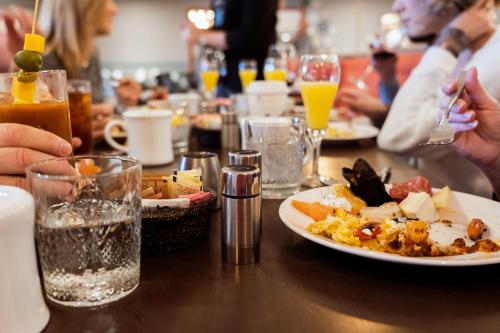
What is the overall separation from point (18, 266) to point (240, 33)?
2.94 m

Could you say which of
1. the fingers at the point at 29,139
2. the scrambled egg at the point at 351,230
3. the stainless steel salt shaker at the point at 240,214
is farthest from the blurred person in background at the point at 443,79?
the fingers at the point at 29,139

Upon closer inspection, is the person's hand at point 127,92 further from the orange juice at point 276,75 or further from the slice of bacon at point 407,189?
the slice of bacon at point 407,189

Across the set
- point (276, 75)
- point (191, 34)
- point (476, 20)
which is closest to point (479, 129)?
point (476, 20)

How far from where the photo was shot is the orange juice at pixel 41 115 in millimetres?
820

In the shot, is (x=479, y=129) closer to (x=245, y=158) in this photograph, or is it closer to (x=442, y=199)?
(x=442, y=199)

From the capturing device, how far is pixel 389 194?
93 centimetres

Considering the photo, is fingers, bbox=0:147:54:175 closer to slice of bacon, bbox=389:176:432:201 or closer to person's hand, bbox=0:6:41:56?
slice of bacon, bbox=389:176:432:201

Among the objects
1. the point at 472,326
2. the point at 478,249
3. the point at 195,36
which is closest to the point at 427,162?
the point at 478,249

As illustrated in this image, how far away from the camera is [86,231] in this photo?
58 cm

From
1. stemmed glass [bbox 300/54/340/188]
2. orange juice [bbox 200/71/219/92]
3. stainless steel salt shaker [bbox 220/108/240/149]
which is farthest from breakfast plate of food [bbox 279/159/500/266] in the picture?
orange juice [bbox 200/71/219/92]

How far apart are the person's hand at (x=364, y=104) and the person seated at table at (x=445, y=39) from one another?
243 millimetres

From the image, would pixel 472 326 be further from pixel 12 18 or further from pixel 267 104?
pixel 12 18

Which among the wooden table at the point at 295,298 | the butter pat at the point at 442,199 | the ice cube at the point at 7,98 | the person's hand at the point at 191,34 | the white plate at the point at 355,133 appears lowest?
the wooden table at the point at 295,298

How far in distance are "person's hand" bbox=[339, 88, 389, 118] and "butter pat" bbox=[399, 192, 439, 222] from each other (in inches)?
50.5
